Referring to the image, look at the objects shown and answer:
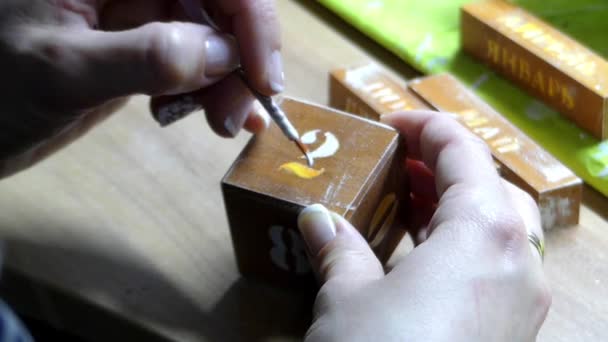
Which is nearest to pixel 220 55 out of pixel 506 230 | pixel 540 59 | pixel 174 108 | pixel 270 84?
pixel 270 84

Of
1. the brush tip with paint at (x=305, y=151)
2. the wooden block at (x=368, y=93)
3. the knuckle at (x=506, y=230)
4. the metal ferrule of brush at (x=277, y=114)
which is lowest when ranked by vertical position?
the wooden block at (x=368, y=93)

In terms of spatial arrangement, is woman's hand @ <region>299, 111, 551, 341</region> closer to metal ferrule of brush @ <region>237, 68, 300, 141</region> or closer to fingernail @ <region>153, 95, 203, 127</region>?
metal ferrule of brush @ <region>237, 68, 300, 141</region>

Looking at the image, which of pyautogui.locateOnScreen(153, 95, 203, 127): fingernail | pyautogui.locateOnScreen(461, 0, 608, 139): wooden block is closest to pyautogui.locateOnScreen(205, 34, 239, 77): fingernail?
pyautogui.locateOnScreen(153, 95, 203, 127): fingernail

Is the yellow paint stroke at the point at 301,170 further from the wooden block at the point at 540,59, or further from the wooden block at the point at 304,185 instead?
the wooden block at the point at 540,59

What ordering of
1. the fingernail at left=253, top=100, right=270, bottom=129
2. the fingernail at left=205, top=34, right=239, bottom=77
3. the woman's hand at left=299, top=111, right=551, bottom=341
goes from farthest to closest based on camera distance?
1. the fingernail at left=253, top=100, right=270, bottom=129
2. the fingernail at left=205, top=34, right=239, bottom=77
3. the woman's hand at left=299, top=111, right=551, bottom=341

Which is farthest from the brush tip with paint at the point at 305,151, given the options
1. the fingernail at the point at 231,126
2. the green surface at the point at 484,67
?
the green surface at the point at 484,67
